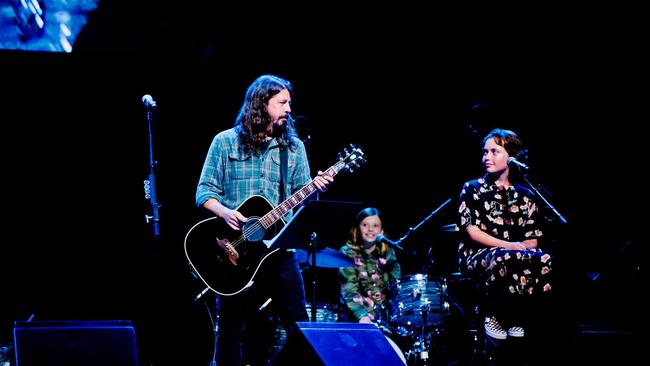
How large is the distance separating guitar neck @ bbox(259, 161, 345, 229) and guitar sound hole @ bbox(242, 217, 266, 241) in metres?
0.04

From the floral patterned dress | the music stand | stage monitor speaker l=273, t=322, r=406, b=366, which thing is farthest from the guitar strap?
the floral patterned dress

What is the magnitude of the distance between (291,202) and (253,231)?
32cm

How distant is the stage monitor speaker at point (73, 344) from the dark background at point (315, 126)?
1.54m

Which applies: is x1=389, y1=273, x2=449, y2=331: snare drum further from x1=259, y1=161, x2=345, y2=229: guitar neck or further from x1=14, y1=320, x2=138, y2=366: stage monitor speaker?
x1=14, y1=320, x2=138, y2=366: stage monitor speaker

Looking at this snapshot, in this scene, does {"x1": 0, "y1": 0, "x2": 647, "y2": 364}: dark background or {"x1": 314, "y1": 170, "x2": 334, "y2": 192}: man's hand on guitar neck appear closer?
{"x1": 314, "y1": 170, "x2": 334, "y2": 192}: man's hand on guitar neck

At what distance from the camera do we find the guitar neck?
386cm

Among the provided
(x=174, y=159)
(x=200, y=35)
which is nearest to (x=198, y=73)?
(x=200, y=35)

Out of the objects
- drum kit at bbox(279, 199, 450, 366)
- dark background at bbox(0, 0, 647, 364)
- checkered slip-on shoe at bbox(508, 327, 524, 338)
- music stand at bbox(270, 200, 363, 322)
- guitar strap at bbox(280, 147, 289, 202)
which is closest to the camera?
music stand at bbox(270, 200, 363, 322)

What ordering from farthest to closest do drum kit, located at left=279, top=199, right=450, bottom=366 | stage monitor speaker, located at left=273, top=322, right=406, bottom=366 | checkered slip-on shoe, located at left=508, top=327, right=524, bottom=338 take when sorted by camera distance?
1. drum kit, located at left=279, top=199, right=450, bottom=366
2. checkered slip-on shoe, located at left=508, top=327, right=524, bottom=338
3. stage monitor speaker, located at left=273, top=322, right=406, bottom=366

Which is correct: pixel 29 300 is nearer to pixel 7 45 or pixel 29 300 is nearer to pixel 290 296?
pixel 7 45

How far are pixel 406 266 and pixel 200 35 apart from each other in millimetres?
3684

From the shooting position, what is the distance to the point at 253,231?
12.6 feet

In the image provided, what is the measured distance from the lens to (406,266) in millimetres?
7590

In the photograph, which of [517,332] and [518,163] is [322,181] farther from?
[517,332]
